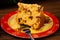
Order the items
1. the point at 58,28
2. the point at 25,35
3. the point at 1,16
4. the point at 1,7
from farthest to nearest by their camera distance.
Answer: the point at 1,7
the point at 1,16
the point at 58,28
the point at 25,35

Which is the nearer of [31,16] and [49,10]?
[31,16]

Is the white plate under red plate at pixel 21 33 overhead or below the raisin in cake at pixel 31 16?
below

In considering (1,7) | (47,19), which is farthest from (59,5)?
(1,7)

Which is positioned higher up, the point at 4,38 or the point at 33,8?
the point at 33,8

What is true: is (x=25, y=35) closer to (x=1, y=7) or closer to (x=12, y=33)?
(x=12, y=33)

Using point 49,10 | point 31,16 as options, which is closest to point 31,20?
point 31,16

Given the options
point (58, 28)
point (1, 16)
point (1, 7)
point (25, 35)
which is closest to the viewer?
point (25, 35)

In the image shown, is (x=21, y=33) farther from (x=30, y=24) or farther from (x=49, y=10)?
(x=49, y=10)

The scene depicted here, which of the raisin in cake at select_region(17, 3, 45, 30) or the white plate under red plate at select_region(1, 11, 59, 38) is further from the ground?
the raisin in cake at select_region(17, 3, 45, 30)
